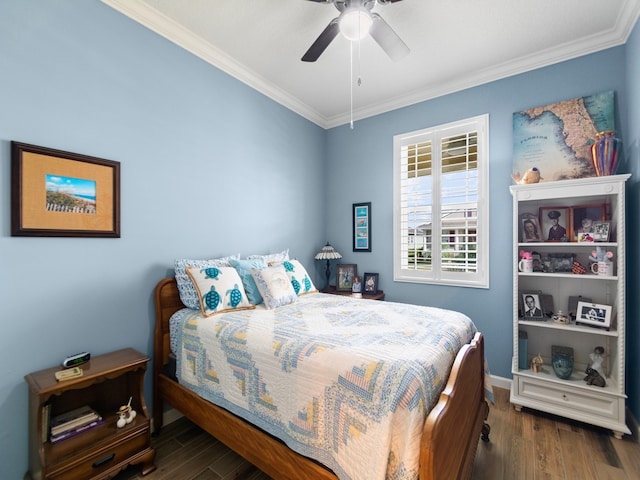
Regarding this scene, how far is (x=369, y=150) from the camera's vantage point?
3.54 m

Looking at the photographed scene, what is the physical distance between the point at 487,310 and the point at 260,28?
3.15m

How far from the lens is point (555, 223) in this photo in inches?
94.7

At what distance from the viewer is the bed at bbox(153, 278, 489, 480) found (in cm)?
107

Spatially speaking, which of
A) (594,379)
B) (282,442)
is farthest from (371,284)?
(282,442)

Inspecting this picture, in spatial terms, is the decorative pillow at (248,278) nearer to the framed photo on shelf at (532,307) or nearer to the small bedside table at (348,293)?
the small bedside table at (348,293)

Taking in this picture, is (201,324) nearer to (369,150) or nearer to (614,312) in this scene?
(369,150)

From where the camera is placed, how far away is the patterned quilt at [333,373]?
107 centimetres

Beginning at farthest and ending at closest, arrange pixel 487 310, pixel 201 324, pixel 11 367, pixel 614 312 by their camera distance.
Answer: pixel 487 310, pixel 614 312, pixel 201 324, pixel 11 367

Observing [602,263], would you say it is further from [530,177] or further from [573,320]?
[530,177]

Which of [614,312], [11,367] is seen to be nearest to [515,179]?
[614,312]

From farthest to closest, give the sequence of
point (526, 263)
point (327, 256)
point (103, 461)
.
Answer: point (327, 256) < point (526, 263) < point (103, 461)

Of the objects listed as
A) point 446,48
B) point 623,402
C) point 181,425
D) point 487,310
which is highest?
point 446,48

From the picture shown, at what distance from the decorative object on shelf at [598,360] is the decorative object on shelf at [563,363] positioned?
129 mm

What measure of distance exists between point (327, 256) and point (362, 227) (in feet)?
1.89
